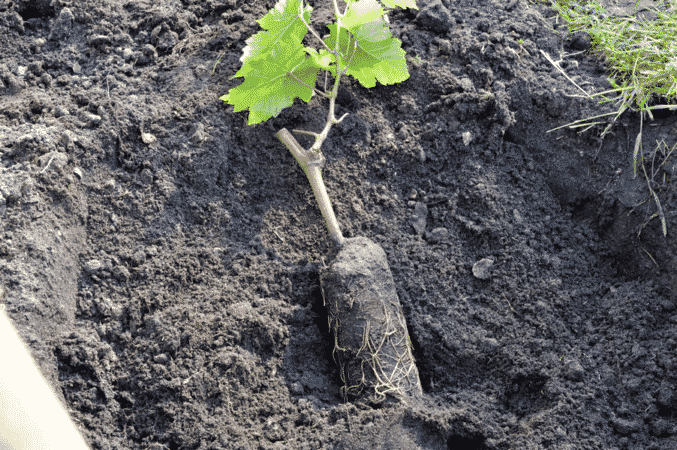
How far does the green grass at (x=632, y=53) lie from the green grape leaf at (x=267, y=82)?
1.27m

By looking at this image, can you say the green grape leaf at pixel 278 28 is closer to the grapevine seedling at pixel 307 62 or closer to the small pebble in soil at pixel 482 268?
the grapevine seedling at pixel 307 62

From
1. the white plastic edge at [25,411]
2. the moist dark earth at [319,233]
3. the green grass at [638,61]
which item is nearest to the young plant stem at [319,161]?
the moist dark earth at [319,233]

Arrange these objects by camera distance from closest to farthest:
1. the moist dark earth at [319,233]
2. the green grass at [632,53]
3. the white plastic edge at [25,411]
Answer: the white plastic edge at [25,411]
the moist dark earth at [319,233]
the green grass at [632,53]

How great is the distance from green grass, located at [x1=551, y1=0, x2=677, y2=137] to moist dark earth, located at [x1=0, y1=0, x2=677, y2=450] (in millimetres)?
59

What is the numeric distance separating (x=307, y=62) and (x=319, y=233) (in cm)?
74

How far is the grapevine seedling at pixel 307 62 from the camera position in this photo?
6.85 feet

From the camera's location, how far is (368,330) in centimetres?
193

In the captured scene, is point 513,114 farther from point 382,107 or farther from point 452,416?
point 452,416

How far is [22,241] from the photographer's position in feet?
6.32

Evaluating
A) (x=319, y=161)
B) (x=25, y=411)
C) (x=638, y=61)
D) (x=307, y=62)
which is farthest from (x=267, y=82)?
(x=638, y=61)

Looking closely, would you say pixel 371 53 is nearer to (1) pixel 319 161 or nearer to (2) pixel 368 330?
(1) pixel 319 161

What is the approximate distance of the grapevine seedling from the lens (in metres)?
2.09

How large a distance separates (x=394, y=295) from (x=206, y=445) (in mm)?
883

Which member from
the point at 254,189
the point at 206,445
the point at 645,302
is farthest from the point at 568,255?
Result: the point at 206,445
